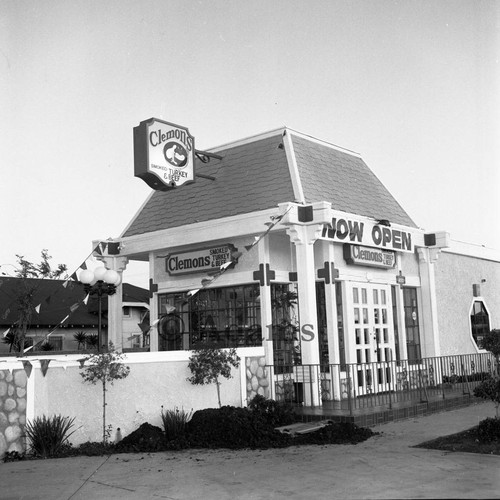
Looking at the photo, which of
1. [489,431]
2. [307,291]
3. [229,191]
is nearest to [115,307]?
[229,191]

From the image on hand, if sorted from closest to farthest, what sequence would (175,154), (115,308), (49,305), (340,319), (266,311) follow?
(266,311) < (175,154) < (340,319) < (115,308) < (49,305)

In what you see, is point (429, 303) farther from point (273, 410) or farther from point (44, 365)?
point (44, 365)

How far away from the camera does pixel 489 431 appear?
9555mm

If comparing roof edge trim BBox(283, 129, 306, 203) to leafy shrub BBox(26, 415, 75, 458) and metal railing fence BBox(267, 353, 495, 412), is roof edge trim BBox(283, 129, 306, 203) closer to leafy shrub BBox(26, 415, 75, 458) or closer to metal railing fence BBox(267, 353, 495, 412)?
metal railing fence BBox(267, 353, 495, 412)

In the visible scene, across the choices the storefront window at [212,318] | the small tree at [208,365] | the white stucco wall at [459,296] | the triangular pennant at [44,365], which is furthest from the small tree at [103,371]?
the white stucco wall at [459,296]

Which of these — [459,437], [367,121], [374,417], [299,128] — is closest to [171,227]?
[299,128]

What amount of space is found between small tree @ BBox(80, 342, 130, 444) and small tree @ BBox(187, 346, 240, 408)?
4.83 feet

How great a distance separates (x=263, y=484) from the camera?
305 inches

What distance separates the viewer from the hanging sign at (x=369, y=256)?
1508 cm

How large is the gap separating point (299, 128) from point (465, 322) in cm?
821

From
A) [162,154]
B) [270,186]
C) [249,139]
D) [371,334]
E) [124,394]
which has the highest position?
[249,139]

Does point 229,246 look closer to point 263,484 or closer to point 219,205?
point 219,205

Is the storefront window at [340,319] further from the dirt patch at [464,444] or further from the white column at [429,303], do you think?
the dirt patch at [464,444]

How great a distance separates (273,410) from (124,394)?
2887 millimetres
